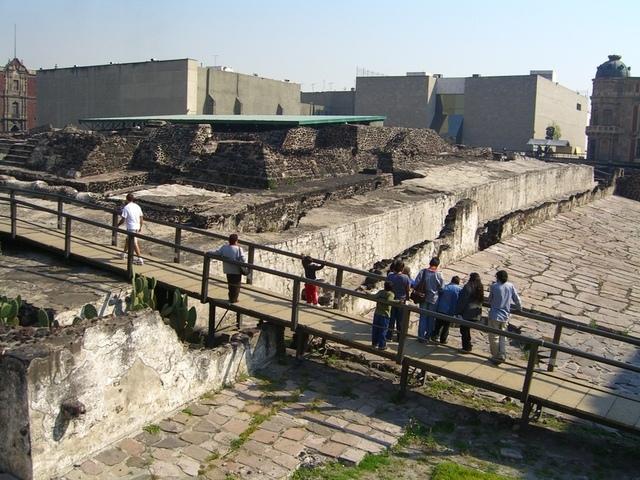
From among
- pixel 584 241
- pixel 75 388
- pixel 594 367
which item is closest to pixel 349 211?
pixel 594 367

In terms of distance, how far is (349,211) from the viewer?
12.8m

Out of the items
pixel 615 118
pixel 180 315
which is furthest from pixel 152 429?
pixel 615 118

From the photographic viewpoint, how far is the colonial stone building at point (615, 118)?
53281 millimetres

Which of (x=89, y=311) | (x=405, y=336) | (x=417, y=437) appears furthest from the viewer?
(x=89, y=311)

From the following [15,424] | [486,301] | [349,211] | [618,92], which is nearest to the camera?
[15,424]

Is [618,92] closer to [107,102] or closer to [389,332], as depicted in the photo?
[107,102]

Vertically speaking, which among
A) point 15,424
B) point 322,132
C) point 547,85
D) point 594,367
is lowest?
point 594,367

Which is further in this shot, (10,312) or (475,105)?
(475,105)

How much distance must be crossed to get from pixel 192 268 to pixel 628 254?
12.5 metres

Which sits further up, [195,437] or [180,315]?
[180,315]

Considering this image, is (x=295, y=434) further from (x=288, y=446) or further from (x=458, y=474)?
(x=458, y=474)

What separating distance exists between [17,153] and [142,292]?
13.0 metres

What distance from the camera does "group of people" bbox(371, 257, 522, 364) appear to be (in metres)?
6.50

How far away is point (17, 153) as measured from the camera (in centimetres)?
1802
